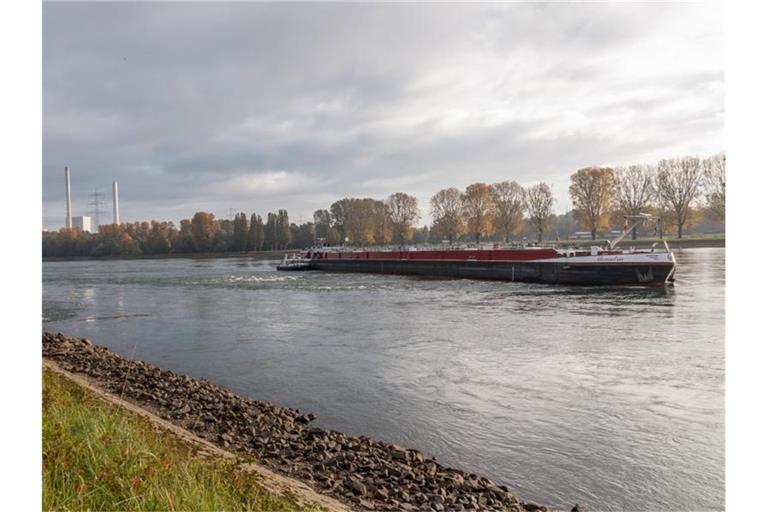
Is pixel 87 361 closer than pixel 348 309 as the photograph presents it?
Yes

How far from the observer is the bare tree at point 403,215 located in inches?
3620

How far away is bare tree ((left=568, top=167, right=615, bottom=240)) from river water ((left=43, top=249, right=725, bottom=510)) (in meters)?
44.8

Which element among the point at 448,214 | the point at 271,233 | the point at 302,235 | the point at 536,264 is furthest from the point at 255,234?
the point at 536,264

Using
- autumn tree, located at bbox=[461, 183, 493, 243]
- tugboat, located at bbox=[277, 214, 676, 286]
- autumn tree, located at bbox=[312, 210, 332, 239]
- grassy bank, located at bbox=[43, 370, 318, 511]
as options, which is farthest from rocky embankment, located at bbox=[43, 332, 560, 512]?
autumn tree, located at bbox=[312, 210, 332, 239]

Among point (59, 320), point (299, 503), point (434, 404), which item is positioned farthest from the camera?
point (59, 320)

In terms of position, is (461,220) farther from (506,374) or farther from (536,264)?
(506,374)

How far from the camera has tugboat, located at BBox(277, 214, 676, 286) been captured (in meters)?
32.1

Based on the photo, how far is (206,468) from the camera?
5.00m

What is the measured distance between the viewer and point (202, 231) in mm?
113500
